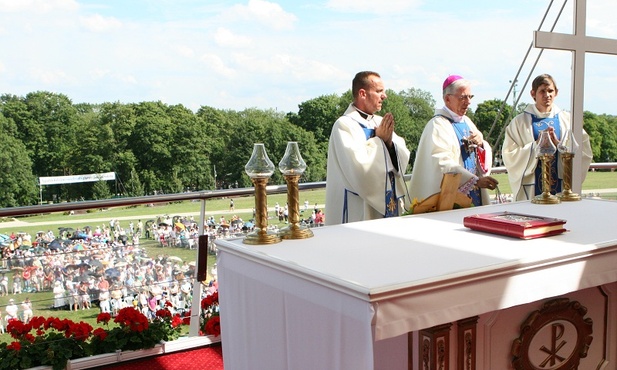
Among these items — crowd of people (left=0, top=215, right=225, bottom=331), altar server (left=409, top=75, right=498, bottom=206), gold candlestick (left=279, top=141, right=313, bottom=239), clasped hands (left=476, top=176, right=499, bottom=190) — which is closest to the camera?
gold candlestick (left=279, top=141, right=313, bottom=239)

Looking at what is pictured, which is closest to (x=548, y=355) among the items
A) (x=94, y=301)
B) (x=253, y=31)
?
(x=94, y=301)

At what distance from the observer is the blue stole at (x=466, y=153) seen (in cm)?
356

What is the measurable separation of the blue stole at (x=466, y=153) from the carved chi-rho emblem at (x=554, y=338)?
60.9 inches

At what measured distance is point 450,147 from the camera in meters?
3.51

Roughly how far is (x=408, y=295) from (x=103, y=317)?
1.85 m

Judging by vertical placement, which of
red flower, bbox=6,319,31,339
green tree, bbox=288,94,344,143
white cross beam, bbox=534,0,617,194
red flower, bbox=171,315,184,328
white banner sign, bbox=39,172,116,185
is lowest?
white banner sign, bbox=39,172,116,185

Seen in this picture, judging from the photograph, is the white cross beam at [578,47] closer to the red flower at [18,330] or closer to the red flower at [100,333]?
the red flower at [100,333]

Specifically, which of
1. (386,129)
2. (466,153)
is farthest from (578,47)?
(386,129)

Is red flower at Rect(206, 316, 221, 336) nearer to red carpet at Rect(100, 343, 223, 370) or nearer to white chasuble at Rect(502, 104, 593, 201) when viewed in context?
red carpet at Rect(100, 343, 223, 370)

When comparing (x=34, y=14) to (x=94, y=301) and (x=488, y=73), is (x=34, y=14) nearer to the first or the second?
(x=488, y=73)

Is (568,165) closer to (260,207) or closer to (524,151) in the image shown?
(524,151)

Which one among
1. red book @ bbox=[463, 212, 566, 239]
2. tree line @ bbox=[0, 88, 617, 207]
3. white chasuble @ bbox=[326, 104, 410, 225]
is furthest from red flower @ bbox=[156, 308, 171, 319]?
tree line @ bbox=[0, 88, 617, 207]

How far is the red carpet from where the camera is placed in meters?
2.79

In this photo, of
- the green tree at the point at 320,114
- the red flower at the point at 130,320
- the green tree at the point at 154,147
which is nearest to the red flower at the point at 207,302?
the red flower at the point at 130,320
